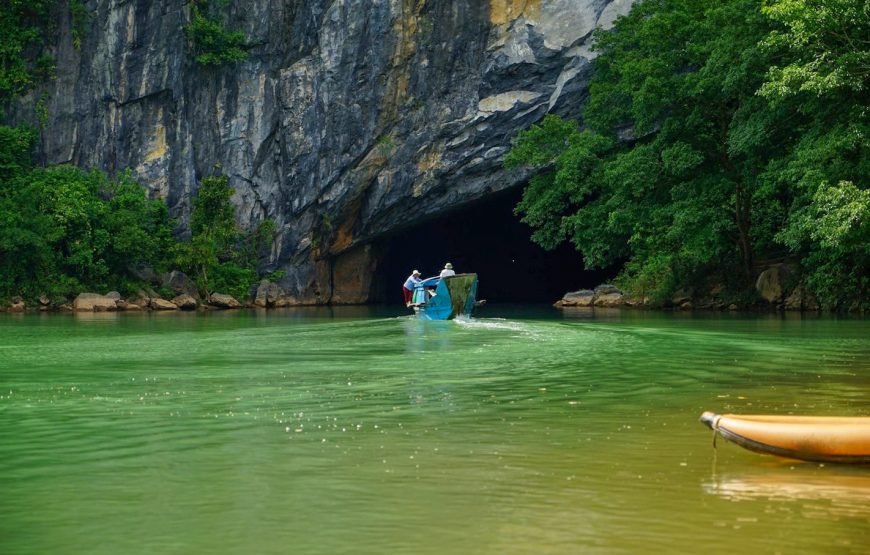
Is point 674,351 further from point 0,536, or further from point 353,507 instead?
point 0,536

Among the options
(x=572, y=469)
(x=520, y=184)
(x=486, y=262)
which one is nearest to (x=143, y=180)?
(x=520, y=184)

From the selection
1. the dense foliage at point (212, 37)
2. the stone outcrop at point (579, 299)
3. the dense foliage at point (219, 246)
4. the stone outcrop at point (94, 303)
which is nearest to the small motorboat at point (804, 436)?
the stone outcrop at point (579, 299)

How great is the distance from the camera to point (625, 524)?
226 inches

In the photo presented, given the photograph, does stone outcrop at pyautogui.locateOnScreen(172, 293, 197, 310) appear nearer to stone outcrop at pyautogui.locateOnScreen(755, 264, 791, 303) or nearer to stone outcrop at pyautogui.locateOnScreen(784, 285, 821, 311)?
stone outcrop at pyautogui.locateOnScreen(755, 264, 791, 303)

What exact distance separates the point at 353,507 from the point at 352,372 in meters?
7.56

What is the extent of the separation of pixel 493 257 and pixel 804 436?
52474 mm

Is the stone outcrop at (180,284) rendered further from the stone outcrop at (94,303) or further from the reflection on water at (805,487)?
the reflection on water at (805,487)

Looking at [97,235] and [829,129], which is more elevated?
[829,129]

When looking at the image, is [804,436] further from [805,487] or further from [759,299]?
[759,299]

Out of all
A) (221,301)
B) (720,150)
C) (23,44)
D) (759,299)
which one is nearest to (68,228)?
(221,301)

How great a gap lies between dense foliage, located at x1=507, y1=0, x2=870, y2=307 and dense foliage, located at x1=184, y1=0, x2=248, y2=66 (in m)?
12.2

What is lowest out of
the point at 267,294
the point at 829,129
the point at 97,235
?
the point at 267,294

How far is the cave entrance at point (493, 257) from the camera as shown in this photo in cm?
5522

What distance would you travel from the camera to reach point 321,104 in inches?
1699
